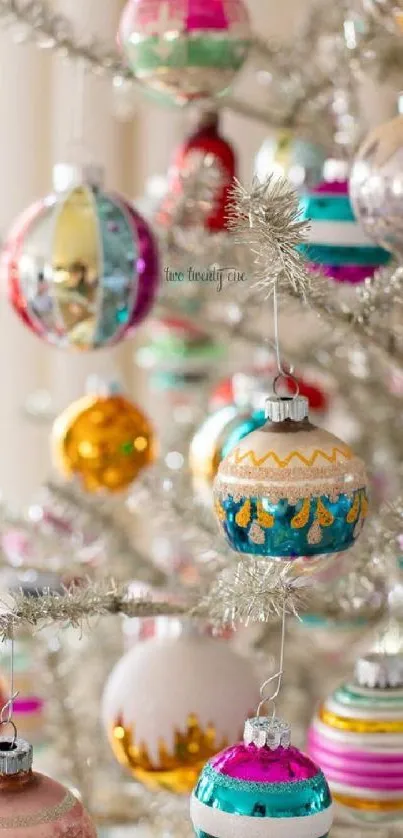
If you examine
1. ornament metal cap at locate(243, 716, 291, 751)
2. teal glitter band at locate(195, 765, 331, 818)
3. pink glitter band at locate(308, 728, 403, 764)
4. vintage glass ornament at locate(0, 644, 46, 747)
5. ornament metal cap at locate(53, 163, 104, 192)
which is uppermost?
ornament metal cap at locate(53, 163, 104, 192)

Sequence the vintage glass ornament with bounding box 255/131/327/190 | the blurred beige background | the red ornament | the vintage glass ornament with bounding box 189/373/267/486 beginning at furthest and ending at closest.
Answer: the blurred beige background, the red ornament, the vintage glass ornament with bounding box 255/131/327/190, the vintage glass ornament with bounding box 189/373/267/486

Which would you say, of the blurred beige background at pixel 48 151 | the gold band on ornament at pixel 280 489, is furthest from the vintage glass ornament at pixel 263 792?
the blurred beige background at pixel 48 151

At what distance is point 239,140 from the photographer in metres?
2.11

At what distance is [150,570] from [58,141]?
1000 mm

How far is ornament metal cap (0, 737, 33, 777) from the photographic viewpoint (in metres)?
0.62

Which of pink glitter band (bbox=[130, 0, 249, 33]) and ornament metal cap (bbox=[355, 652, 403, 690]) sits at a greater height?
pink glitter band (bbox=[130, 0, 249, 33])

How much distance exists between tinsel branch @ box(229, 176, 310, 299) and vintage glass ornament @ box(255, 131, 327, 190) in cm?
30

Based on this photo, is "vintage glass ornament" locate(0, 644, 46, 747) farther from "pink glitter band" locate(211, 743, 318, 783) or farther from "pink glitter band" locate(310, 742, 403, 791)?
"pink glitter band" locate(211, 743, 318, 783)

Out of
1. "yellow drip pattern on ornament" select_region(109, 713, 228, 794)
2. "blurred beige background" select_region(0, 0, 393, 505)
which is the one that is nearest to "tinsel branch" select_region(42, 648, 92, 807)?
"yellow drip pattern on ornament" select_region(109, 713, 228, 794)

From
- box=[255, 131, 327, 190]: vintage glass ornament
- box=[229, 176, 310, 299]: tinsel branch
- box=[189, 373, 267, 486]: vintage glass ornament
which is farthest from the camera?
box=[255, 131, 327, 190]: vintage glass ornament

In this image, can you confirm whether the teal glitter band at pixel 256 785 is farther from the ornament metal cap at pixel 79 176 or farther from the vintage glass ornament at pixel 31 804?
the ornament metal cap at pixel 79 176

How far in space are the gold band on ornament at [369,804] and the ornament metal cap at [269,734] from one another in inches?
7.2

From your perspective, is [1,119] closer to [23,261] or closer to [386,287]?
[23,261]

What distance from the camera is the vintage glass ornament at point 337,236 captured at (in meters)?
0.85
